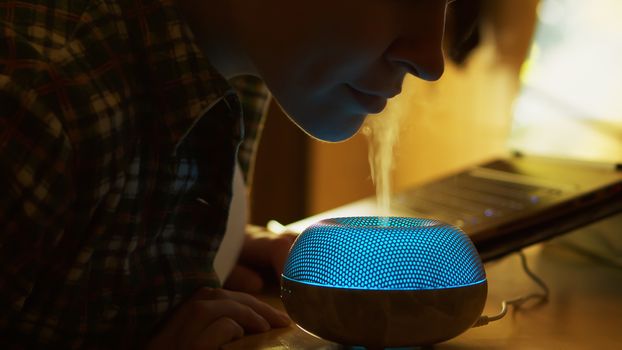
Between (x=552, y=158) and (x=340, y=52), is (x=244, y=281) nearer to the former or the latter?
(x=340, y=52)

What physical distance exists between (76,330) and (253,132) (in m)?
0.33

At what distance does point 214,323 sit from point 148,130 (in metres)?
0.15

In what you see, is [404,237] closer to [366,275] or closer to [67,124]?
[366,275]

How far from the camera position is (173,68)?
1.99 feet

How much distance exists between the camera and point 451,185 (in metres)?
1.01

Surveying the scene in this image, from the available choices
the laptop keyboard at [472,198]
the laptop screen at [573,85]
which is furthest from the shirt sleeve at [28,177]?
the laptop screen at [573,85]

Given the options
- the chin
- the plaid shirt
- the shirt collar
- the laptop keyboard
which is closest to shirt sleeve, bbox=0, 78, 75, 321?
the plaid shirt

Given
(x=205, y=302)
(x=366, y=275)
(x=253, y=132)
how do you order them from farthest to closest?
(x=253, y=132) → (x=205, y=302) → (x=366, y=275)

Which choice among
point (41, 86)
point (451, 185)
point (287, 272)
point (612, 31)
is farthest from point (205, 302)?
point (612, 31)

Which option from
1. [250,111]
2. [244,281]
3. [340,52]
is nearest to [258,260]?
[244,281]

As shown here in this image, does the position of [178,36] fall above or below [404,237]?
above

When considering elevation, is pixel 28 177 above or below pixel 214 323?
above

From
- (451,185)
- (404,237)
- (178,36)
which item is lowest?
(451,185)

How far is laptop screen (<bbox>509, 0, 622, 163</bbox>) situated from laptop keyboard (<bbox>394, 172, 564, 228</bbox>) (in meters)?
0.15
